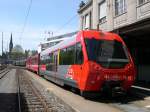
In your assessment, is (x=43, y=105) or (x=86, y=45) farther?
(x=86, y=45)

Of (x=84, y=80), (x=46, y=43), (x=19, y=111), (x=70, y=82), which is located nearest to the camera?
(x=19, y=111)

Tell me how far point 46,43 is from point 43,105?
363 ft

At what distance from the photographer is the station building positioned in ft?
65.0

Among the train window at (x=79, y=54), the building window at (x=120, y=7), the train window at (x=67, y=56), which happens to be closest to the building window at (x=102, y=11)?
the building window at (x=120, y=7)

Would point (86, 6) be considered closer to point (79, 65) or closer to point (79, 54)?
point (79, 54)

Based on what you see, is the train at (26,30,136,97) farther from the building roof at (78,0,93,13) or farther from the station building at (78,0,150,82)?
the building roof at (78,0,93,13)

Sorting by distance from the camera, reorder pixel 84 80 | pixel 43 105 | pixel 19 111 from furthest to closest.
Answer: pixel 84 80 < pixel 43 105 < pixel 19 111

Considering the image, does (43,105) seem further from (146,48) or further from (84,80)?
(146,48)

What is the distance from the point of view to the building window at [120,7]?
2605cm

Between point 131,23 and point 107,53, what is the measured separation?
5224 mm

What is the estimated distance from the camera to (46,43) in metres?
124

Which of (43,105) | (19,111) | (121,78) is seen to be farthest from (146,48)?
(19,111)

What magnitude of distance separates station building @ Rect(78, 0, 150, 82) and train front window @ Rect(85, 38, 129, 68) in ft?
6.26

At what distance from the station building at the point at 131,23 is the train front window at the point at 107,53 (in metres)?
1.91
